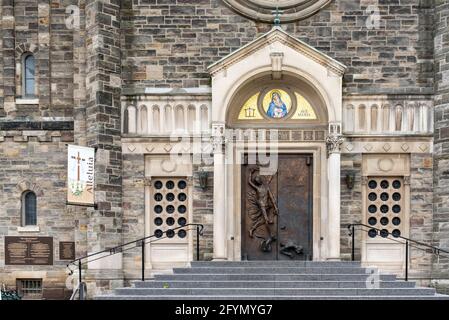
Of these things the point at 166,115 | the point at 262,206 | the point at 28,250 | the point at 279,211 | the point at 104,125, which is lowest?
the point at 28,250

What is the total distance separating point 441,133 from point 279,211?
4.29 m

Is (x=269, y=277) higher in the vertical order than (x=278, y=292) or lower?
higher

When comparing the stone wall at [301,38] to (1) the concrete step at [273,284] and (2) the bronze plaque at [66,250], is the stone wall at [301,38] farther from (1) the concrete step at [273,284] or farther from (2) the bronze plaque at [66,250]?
(1) the concrete step at [273,284]

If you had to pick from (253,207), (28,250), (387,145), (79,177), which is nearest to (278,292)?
(253,207)

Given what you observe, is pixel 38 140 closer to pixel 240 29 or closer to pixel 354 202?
pixel 240 29

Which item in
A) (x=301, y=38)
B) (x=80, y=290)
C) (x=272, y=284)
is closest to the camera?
(x=272, y=284)

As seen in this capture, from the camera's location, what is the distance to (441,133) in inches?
626

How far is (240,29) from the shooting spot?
16.5 meters

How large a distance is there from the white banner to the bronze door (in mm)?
3741

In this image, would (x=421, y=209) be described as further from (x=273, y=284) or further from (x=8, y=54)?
(x=8, y=54)

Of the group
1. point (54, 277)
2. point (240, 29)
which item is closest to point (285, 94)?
point (240, 29)

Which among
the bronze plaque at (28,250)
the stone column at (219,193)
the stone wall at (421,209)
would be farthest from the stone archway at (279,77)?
the bronze plaque at (28,250)

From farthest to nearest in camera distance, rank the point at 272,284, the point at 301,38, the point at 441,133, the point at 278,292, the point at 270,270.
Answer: the point at 301,38, the point at 441,133, the point at 270,270, the point at 272,284, the point at 278,292

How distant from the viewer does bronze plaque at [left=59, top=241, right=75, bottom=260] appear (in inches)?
642
